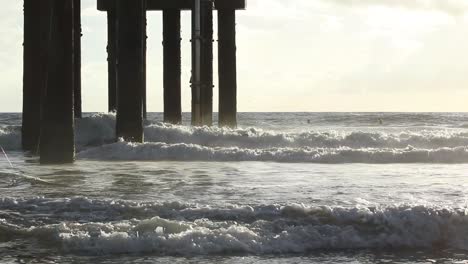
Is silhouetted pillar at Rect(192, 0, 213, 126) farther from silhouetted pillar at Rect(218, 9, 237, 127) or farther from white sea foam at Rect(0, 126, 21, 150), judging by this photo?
white sea foam at Rect(0, 126, 21, 150)

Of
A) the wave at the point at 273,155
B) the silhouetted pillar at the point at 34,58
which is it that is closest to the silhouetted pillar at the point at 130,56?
the wave at the point at 273,155

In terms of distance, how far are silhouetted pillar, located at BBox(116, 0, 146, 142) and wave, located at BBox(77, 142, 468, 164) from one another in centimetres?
160

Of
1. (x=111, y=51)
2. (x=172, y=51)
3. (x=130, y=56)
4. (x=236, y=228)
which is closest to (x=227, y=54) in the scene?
(x=172, y=51)

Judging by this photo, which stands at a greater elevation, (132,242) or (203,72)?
(203,72)

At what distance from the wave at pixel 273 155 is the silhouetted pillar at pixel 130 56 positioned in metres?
1.60

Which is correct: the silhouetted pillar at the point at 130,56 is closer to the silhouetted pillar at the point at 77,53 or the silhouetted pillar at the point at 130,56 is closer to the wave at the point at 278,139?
the silhouetted pillar at the point at 77,53

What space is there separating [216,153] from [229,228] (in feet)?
32.2

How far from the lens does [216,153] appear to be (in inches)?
643

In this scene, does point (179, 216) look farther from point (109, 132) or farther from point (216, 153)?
point (109, 132)

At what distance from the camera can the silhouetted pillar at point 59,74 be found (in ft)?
38.1

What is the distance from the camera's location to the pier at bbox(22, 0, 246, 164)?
11.8 metres

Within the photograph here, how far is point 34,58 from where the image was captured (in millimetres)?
15906

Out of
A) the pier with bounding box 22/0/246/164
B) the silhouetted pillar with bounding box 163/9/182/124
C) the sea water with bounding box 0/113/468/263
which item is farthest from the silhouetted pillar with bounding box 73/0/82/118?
the sea water with bounding box 0/113/468/263

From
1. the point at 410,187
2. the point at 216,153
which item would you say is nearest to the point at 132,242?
the point at 410,187
